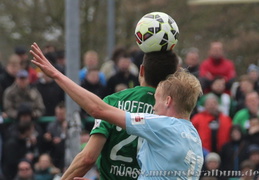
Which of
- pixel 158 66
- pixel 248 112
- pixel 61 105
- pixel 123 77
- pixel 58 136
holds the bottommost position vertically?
pixel 58 136

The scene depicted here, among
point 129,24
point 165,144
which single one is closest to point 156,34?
point 165,144

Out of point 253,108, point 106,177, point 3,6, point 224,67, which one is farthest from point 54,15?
point 106,177

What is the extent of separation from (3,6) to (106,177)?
20410 mm

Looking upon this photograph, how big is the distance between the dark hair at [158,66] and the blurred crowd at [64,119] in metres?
4.33

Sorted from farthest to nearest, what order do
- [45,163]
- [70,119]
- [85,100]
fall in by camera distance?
[45,163], [70,119], [85,100]

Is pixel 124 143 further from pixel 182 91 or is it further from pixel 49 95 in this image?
pixel 49 95

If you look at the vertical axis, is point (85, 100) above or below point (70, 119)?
above

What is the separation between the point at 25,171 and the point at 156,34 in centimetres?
526

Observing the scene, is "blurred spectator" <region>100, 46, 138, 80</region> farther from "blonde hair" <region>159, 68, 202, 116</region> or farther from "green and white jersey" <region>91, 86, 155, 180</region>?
"blonde hair" <region>159, 68, 202, 116</region>

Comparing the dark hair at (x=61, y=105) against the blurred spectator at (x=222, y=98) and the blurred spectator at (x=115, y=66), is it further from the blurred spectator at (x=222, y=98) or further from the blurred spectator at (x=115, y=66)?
the blurred spectator at (x=222, y=98)

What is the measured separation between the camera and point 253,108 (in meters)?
11.4

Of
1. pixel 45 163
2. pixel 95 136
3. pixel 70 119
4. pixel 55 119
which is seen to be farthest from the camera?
pixel 55 119

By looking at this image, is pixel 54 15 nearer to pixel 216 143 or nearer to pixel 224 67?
pixel 224 67

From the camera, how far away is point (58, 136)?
11016 mm
